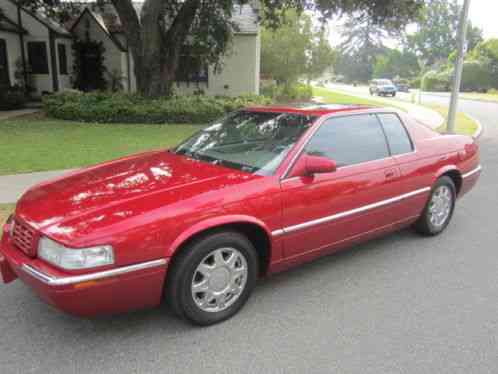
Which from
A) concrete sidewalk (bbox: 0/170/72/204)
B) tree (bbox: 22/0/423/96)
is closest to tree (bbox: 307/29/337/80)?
tree (bbox: 22/0/423/96)

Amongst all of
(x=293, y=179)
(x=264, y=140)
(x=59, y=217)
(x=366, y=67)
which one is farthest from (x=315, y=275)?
(x=366, y=67)

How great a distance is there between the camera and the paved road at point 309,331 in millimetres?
2824

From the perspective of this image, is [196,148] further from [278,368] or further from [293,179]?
[278,368]

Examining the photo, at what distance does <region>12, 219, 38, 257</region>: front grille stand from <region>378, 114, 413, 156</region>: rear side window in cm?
330

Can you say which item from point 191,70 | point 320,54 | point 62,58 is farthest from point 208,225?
point 320,54

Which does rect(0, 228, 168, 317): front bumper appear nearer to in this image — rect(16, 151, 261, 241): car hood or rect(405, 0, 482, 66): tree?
rect(16, 151, 261, 241): car hood

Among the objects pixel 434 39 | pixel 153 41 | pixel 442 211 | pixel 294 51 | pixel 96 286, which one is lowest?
pixel 442 211

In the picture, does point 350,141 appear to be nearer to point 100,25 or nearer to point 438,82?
point 100,25

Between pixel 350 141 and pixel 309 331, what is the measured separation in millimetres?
1827

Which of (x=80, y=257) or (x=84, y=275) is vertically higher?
(x=80, y=257)

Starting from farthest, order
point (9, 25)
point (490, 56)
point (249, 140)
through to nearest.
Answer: point (490, 56) → point (9, 25) → point (249, 140)

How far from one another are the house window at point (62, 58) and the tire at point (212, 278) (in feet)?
72.4

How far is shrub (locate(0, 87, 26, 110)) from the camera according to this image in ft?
57.3

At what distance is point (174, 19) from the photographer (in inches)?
658
